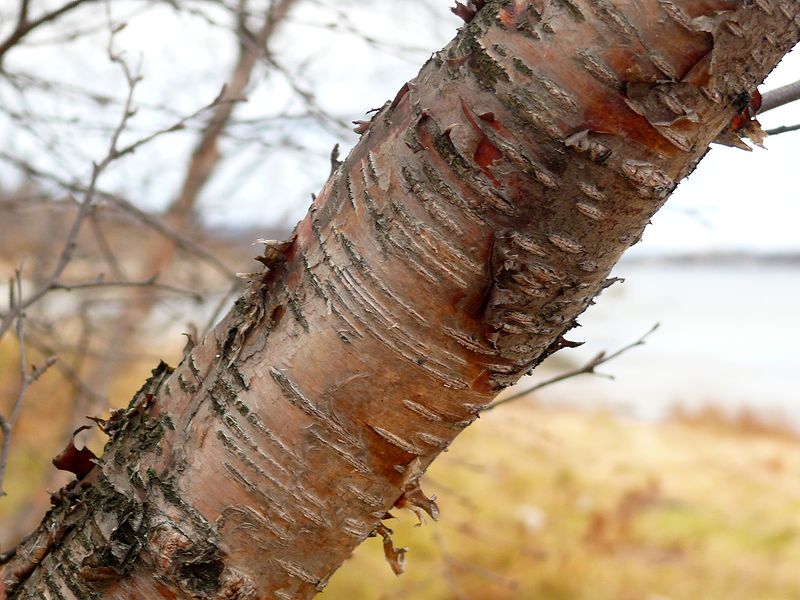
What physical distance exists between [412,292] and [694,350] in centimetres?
1780

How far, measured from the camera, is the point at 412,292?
26.8 inches

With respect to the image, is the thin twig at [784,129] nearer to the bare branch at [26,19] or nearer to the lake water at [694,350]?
the bare branch at [26,19]

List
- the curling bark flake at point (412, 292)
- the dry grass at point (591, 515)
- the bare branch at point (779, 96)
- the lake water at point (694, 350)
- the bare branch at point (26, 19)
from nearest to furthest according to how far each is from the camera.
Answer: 1. the curling bark flake at point (412, 292)
2. the bare branch at point (779, 96)
3. the bare branch at point (26, 19)
4. the dry grass at point (591, 515)
5. the lake water at point (694, 350)

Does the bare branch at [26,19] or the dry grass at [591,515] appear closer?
the bare branch at [26,19]

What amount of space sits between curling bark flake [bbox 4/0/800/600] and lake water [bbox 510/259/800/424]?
7346 mm

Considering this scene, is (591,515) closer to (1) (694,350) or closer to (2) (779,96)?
(2) (779,96)

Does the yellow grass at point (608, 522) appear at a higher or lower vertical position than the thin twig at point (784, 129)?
higher

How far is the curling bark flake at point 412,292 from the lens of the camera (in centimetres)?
61

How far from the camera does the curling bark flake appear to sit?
61cm

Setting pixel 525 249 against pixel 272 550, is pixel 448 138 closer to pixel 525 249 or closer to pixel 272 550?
pixel 525 249

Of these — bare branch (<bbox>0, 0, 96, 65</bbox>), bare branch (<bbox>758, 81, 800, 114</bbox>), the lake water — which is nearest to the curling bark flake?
bare branch (<bbox>758, 81, 800, 114</bbox>)

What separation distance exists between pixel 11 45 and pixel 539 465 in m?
7.37

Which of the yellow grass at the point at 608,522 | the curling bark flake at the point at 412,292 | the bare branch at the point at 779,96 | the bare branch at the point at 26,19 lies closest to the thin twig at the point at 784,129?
the bare branch at the point at 779,96

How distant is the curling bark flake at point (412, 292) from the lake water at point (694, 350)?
7346 millimetres
